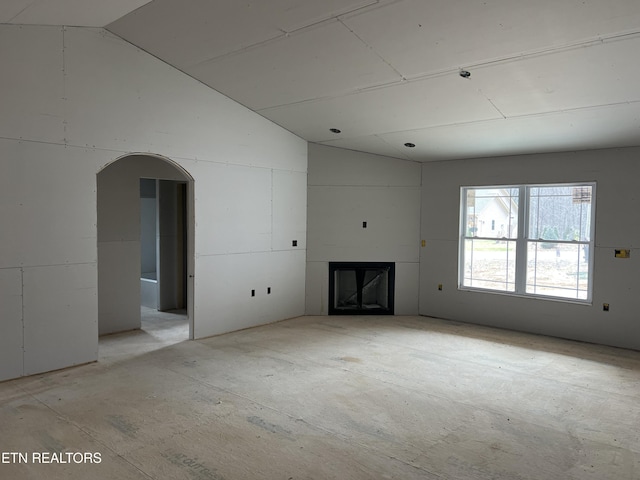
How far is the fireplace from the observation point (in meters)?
7.34

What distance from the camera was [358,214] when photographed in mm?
7301

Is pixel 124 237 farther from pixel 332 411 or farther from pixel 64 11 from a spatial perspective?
pixel 332 411

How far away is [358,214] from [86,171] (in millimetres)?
3882

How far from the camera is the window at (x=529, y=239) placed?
237 inches

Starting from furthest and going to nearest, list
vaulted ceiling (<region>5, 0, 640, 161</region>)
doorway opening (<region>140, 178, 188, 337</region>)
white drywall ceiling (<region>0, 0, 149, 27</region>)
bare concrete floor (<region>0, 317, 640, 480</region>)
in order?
doorway opening (<region>140, 178, 188, 337</region>), white drywall ceiling (<region>0, 0, 149, 27</region>), vaulted ceiling (<region>5, 0, 640, 161</region>), bare concrete floor (<region>0, 317, 640, 480</region>)

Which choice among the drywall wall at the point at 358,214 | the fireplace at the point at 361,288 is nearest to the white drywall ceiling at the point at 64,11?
the drywall wall at the point at 358,214

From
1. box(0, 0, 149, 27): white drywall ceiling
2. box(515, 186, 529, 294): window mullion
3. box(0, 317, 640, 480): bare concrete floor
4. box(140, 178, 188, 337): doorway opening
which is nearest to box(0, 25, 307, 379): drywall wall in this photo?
box(0, 0, 149, 27): white drywall ceiling

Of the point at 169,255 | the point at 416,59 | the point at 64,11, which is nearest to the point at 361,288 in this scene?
the point at 169,255

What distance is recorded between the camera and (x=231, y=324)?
6266 millimetres

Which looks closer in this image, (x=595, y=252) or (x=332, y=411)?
(x=332, y=411)

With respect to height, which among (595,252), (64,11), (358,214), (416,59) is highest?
(64,11)

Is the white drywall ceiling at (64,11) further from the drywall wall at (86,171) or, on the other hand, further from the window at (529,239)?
the window at (529,239)

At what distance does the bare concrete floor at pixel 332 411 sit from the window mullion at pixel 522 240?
0.99 meters

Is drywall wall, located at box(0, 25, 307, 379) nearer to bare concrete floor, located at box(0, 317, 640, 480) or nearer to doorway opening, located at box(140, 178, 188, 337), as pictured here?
bare concrete floor, located at box(0, 317, 640, 480)
